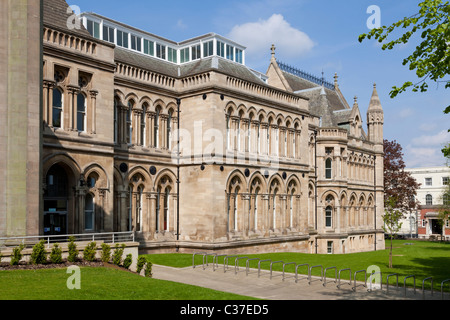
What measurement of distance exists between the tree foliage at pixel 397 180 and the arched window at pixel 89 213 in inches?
1835

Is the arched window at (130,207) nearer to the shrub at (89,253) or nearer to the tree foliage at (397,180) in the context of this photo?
the shrub at (89,253)

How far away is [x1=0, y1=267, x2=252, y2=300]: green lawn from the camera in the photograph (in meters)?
12.3

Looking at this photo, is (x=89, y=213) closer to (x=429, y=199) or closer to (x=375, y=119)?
(x=375, y=119)

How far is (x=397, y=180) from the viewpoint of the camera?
6325 cm

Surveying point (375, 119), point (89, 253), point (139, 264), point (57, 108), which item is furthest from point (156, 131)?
point (375, 119)

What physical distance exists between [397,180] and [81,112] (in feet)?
164

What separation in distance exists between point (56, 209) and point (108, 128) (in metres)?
4.93

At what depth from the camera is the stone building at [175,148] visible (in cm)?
2322

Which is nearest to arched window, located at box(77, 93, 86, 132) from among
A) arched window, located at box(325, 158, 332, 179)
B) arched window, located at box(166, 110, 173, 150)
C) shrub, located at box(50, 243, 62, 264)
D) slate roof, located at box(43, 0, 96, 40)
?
slate roof, located at box(43, 0, 96, 40)

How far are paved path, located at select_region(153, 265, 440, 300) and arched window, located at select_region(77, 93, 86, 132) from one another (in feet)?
26.5

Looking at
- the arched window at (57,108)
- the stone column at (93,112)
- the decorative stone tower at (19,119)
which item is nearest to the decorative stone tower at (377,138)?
the stone column at (93,112)
